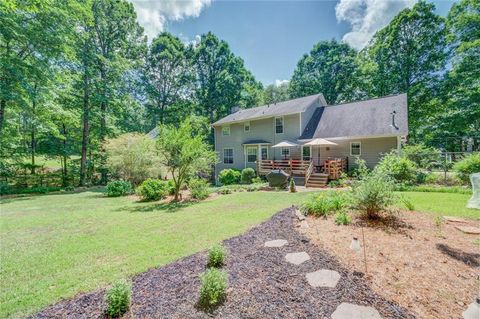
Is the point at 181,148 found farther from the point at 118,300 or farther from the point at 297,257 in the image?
the point at 118,300

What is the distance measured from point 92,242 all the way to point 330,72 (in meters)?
31.8

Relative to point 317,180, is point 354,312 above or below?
below

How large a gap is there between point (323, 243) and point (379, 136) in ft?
43.2

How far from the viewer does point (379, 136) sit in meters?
14.6

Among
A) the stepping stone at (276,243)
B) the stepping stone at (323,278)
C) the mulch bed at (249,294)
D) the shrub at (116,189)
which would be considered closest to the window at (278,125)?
the shrub at (116,189)

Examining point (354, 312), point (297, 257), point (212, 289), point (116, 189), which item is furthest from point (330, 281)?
point (116, 189)

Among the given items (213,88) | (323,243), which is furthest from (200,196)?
(213,88)

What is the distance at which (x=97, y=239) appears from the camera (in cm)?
563

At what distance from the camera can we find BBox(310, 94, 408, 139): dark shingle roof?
48.7 ft

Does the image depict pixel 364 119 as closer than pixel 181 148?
No

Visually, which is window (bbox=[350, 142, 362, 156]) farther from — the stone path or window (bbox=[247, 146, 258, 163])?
the stone path

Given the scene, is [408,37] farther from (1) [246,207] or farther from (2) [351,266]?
(2) [351,266]

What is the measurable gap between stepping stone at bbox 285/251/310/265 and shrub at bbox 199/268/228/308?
1.34 meters

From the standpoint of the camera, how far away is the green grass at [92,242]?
3.48 metres
